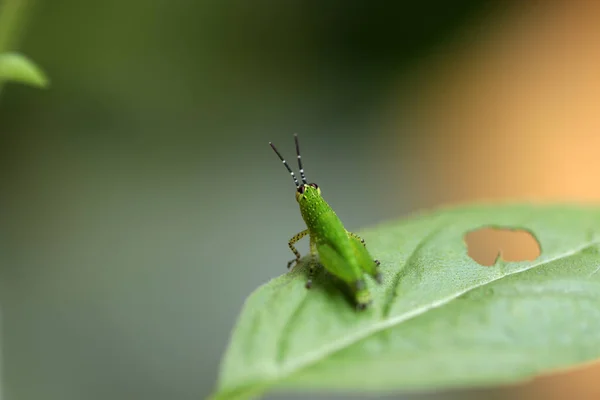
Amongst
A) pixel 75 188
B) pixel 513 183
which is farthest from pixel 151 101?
pixel 513 183

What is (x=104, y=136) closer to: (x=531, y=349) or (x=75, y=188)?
(x=75, y=188)

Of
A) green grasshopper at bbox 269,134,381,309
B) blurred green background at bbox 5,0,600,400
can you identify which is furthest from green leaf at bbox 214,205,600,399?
blurred green background at bbox 5,0,600,400

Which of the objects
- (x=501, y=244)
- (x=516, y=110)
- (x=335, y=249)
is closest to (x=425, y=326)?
(x=335, y=249)

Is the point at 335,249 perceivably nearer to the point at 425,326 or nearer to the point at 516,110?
the point at 425,326

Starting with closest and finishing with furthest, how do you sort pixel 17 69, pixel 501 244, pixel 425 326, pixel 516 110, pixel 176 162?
pixel 425 326
pixel 17 69
pixel 501 244
pixel 176 162
pixel 516 110

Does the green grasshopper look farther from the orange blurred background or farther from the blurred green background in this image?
the orange blurred background

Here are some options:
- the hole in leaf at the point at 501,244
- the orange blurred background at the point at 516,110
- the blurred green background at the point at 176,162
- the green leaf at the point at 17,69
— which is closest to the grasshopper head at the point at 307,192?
the green leaf at the point at 17,69
